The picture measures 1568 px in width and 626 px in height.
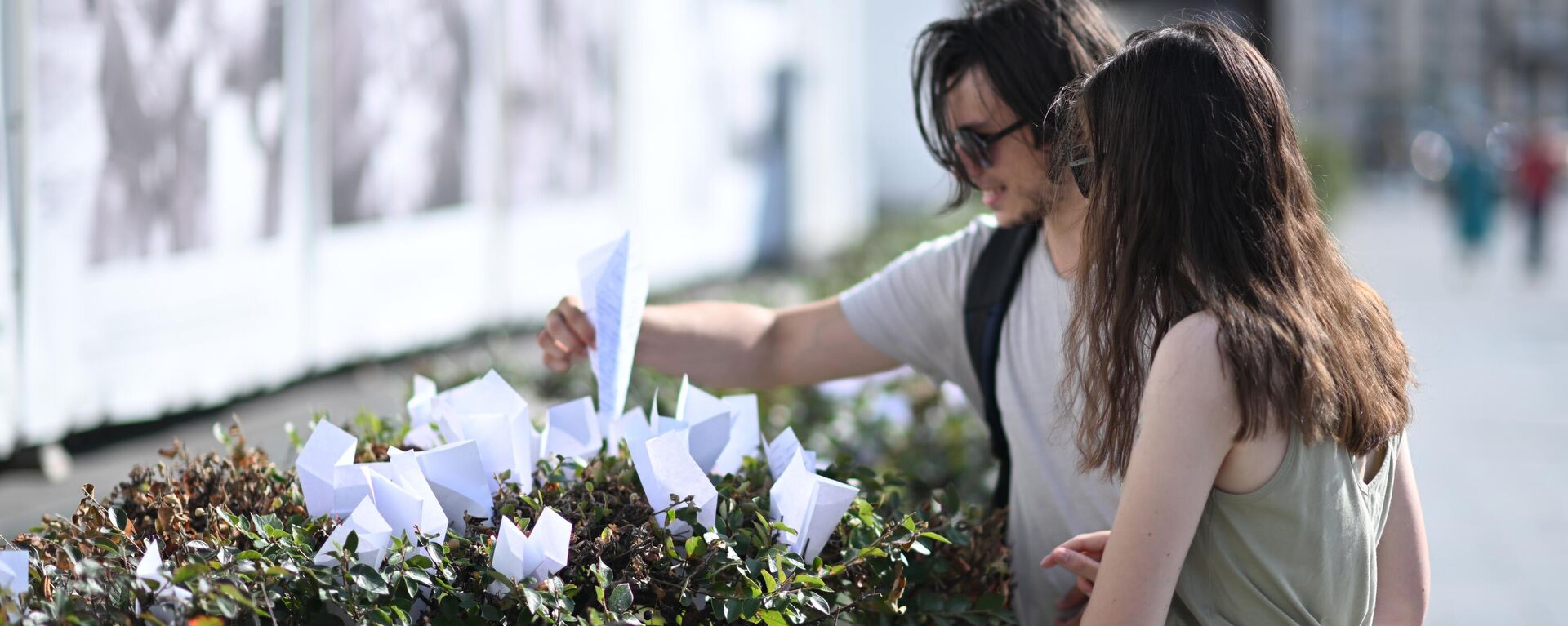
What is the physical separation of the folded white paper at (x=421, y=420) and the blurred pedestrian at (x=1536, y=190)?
50.9 ft

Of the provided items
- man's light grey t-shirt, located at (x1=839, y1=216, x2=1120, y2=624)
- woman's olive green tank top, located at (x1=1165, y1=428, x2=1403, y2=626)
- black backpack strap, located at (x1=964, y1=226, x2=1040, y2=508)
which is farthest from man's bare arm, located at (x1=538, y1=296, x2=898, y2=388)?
woman's olive green tank top, located at (x1=1165, y1=428, x2=1403, y2=626)

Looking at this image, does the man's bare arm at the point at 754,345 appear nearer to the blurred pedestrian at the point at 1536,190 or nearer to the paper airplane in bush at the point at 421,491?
the paper airplane in bush at the point at 421,491

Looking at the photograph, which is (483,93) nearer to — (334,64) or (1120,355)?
(334,64)

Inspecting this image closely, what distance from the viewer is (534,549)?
1.49 metres

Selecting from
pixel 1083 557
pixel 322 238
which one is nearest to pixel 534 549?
pixel 1083 557

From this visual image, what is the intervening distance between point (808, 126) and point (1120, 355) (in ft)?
32.8

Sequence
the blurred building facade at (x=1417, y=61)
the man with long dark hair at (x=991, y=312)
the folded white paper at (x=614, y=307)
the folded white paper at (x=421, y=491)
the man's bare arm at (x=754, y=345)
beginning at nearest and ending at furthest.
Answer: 1. the folded white paper at (x=421, y=491)
2. the folded white paper at (x=614, y=307)
3. the man with long dark hair at (x=991, y=312)
4. the man's bare arm at (x=754, y=345)
5. the blurred building facade at (x=1417, y=61)

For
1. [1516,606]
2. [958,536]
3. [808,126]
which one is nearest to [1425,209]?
[808,126]

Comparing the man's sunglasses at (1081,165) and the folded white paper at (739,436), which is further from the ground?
the man's sunglasses at (1081,165)

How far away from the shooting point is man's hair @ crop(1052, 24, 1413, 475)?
1483 mm

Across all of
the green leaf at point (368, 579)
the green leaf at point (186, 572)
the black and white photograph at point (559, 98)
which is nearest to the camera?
the green leaf at point (186, 572)

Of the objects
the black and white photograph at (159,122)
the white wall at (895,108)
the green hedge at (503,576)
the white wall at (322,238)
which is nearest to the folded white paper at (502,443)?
the green hedge at (503,576)

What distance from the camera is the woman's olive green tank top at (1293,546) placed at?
Answer: 1.53 metres

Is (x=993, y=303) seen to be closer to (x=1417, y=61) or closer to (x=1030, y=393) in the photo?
(x=1030, y=393)
